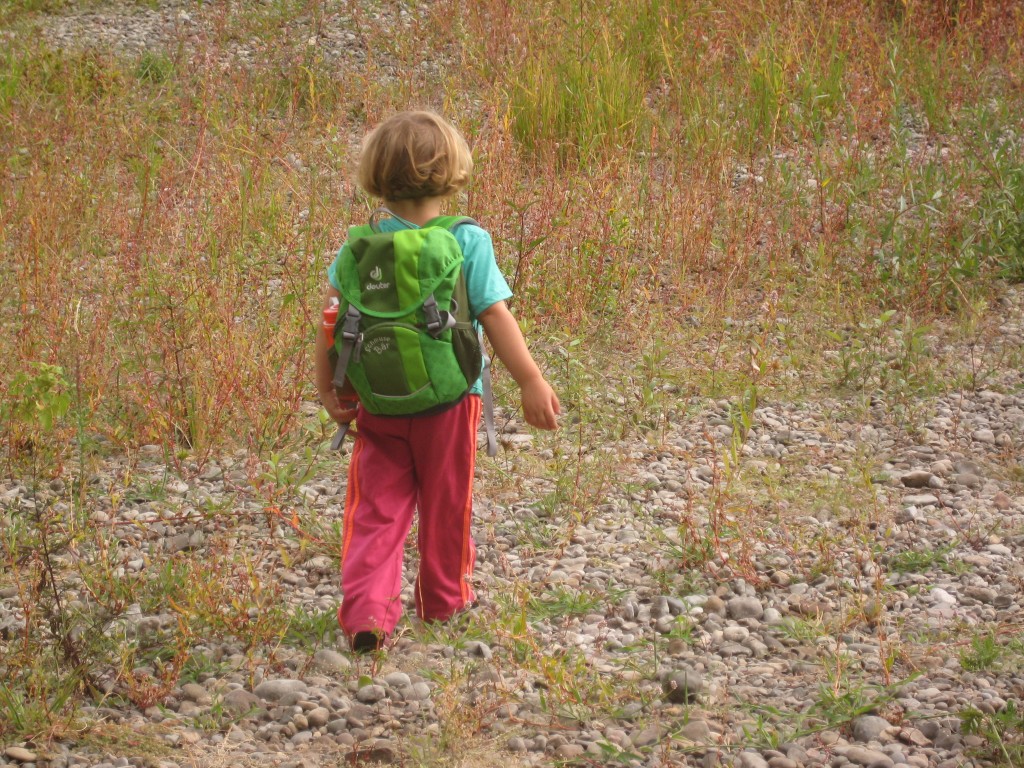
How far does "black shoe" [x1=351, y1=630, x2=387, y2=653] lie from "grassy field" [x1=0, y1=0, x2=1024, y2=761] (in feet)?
0.84

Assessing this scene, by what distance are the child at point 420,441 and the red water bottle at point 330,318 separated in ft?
0.12

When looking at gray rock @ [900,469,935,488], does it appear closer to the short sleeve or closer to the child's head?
the short sleeve

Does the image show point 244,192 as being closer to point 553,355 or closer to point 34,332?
point 34,332

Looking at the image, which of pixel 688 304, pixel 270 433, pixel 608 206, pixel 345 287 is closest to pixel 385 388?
pixel 345 287

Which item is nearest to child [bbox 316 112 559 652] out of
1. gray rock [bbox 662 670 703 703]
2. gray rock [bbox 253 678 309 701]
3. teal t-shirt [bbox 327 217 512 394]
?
teal t-shirt [bbox 327 217 512 394]

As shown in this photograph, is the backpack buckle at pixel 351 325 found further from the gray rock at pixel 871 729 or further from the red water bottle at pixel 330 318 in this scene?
the gray rock at pixel 871 729

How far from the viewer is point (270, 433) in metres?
4.66

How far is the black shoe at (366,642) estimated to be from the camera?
130 inches

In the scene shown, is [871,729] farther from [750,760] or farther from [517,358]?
[517,358]

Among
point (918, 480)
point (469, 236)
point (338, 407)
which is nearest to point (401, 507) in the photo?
point (338, 407)

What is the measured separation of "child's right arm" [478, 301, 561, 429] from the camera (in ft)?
10.6

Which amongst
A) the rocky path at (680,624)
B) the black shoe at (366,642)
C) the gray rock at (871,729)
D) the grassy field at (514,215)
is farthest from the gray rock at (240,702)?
the gray rock at (871,729)

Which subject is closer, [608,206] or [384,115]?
[608,206]

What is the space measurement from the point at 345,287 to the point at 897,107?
18.7 feet
